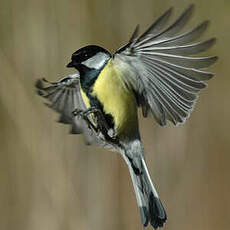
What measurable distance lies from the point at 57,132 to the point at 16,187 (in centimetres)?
21

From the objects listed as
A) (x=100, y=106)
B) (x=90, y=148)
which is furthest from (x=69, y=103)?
(x=90, y=148)

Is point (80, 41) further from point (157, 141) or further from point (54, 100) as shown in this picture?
point (54, 100)

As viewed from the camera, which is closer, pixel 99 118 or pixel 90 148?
pixel 99 118

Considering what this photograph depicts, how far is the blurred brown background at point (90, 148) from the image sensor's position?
154cm

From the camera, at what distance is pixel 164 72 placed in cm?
70

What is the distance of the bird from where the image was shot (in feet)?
2.17

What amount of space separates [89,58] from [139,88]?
3.1 inches

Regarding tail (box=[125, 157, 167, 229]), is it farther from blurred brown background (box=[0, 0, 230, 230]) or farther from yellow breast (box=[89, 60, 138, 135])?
blurred brown background (box=[0, 0, 230, 230])

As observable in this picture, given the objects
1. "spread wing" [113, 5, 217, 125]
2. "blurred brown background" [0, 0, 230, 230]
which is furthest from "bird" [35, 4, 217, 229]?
"blurred brown background" [0, 0, 230, 230]

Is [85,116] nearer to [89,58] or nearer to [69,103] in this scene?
[89,58]

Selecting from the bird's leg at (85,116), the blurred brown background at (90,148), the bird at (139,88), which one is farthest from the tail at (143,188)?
the blurred brown background at (90,148)

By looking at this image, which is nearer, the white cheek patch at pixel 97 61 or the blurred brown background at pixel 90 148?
the white cheek patch at pixel 97 61

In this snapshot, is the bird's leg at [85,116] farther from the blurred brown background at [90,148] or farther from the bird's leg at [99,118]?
the blurred brown background at [90,148]

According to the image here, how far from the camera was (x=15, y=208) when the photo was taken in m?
1.65
